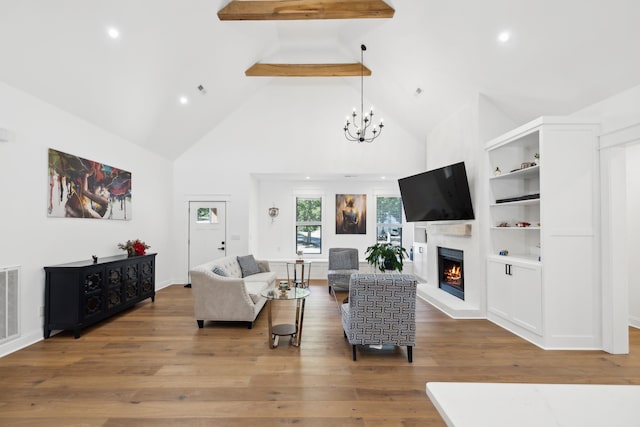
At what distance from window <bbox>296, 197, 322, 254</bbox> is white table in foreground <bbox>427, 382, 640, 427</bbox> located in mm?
7275

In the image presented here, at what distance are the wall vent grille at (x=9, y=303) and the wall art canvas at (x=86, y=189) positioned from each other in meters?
0.83

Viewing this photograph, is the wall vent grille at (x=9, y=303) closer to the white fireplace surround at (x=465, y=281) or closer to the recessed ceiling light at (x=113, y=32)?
the recessed ceiling light at (x=113, y=32)

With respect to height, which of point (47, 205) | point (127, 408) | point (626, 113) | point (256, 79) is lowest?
point (127, 408)

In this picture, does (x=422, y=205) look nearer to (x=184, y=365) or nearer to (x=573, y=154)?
(x=573, y=154)

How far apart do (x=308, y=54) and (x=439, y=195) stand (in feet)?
11.6

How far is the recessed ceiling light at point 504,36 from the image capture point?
345 centimetres

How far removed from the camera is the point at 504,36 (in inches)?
138

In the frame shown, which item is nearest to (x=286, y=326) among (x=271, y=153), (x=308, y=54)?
(x=271, y=153)

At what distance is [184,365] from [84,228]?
2728mm

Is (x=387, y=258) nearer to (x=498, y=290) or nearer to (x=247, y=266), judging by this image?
(x=498, y=290)

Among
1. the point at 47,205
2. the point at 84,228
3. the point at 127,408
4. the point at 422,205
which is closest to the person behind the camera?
the point at 127,408

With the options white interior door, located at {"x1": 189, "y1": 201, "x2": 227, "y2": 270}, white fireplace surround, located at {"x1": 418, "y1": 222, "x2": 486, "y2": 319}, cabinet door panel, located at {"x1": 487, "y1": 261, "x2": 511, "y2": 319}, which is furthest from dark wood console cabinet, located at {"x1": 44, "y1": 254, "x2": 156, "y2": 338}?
cabinet door panel, located at {"x1": 487, "y1": 261, "x2": 511, "y2": 319}

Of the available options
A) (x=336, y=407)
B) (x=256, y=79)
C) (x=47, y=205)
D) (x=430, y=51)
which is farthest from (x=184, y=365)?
(x=256, y=79)

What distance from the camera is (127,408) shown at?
237 cm
